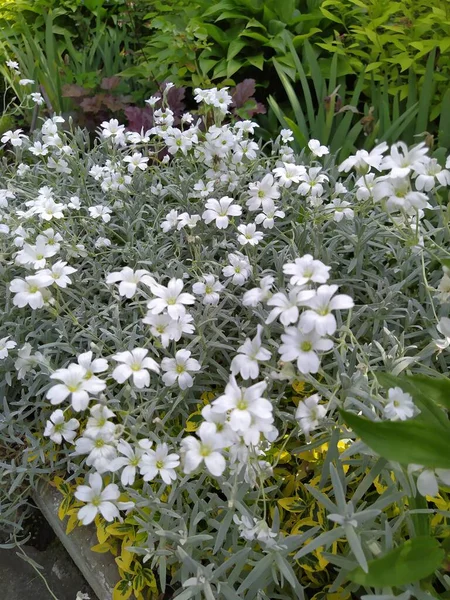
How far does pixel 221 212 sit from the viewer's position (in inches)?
62.8

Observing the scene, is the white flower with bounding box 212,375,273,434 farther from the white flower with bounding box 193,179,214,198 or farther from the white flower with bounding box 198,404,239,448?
the white flower with bounding box 193,179,214,198

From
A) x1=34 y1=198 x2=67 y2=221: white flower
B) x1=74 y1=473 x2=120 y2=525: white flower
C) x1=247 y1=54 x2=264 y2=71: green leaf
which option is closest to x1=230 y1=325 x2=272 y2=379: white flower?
x1=74 y1=473 x2=120 y2=525: white flower

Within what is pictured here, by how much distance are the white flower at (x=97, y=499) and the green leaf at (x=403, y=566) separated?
17.5 inches

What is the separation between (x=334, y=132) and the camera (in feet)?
7.94

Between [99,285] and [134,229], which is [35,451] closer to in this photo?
[99,285]

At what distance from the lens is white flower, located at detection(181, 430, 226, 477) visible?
90 centimetres

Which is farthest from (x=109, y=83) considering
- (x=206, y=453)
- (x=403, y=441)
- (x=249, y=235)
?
(x=403, y=441)

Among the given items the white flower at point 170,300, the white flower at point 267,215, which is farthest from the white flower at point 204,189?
the white flower at point 170,300

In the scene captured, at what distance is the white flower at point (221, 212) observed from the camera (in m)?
1.55

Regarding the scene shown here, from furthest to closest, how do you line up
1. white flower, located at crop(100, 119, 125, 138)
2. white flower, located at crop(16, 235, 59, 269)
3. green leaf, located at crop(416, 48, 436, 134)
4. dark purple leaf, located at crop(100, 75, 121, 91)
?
dark purple leaf, located at crop(100, 75, 121, 91) → green leaf, located at crop(416, 48, 436, 134) → white flower, located at crop(100, 119, 125, 138) → white flower, located at crop(16, 235, 59, 269)

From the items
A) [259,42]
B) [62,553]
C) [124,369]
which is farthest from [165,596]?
[259,42]

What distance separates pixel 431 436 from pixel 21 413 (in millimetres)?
1182

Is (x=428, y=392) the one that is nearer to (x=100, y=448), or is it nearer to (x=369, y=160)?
(x=369, y=160)

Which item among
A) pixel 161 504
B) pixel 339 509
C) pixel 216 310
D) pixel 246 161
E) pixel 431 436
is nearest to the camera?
pixel 431 436
